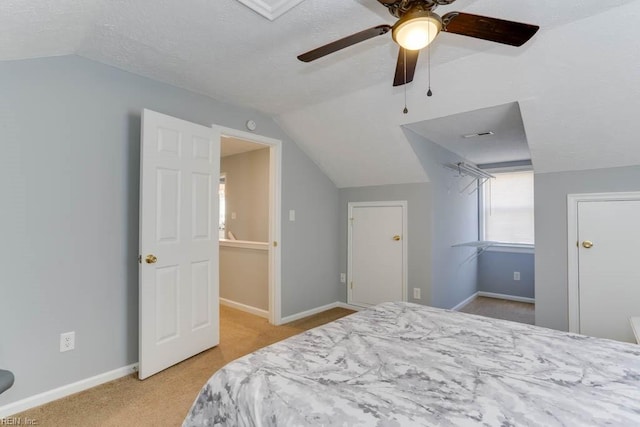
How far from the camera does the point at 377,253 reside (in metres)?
3.90

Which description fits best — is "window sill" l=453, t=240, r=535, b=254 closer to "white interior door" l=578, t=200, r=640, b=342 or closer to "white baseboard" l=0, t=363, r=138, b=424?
"white interior door" l=578, t=200, r=640, b=342

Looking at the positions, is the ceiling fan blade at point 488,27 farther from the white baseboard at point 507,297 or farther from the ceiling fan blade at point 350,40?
the white baseboard at point 507,297

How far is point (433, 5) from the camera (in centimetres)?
132

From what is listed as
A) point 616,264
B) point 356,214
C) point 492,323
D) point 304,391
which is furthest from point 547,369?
point 356,214

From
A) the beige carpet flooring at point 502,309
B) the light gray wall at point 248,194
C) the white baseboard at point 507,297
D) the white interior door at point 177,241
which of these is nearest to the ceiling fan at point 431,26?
the white interior door at point 177,241

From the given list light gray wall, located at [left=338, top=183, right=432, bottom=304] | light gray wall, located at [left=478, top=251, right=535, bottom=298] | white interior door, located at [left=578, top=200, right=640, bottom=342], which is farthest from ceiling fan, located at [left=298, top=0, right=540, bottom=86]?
light gray wall, located at [left=478, top=251, right=535, bottom=298]

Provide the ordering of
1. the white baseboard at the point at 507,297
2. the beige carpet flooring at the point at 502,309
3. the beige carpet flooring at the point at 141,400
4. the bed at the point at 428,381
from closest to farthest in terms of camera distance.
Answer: the bed at the point at 428,381 → the beige carpet flooring at the point at 141,400 → the beige carpet flooring at the point at 502,309 → the white baseboard at the point at 507,297

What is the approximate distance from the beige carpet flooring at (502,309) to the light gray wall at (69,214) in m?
3.79

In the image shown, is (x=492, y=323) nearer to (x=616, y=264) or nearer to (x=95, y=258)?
(x=616, y=264)

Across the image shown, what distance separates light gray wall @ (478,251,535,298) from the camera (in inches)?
178

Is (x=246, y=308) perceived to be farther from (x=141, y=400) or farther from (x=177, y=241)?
(x=141, y=400)

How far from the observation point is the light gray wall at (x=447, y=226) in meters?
3.52

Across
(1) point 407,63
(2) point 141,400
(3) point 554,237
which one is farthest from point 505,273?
(2) point 141,400

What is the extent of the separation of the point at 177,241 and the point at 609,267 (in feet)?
11.4
